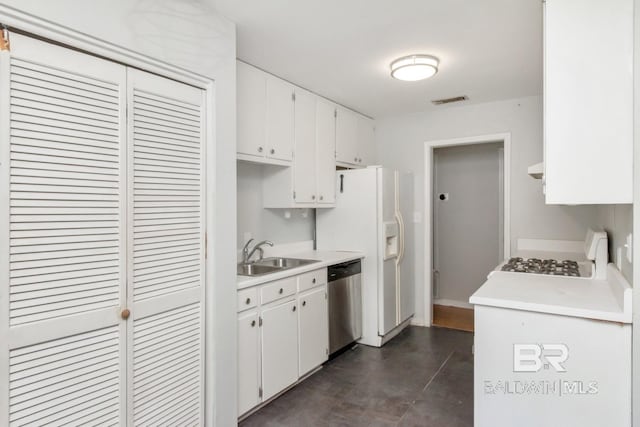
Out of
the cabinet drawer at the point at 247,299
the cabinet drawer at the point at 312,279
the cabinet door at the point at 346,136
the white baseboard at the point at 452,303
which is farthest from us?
the white baseboard at the point at 452,303

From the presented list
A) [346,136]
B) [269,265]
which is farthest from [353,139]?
[269,265]

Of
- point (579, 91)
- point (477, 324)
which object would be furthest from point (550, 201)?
point (477, 324)

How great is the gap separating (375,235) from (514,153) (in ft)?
5.55

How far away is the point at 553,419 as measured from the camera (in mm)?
1681

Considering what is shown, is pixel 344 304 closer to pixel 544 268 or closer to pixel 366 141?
pixel 544 268

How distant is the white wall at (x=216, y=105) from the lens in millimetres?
1757

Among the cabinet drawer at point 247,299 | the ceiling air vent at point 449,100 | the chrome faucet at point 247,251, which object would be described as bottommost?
the cabinet drawer at point 247,299

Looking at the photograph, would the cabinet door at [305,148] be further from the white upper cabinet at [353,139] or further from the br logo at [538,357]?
the br logo at [538,357]

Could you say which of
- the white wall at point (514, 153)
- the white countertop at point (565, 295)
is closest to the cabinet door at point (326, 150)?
the white wall at point (514, 153)

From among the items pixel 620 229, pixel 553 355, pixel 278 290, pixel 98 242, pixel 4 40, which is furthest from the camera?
pixel 278 290

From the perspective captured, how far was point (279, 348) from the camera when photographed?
102 inches

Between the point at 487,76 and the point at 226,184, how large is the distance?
2.40m

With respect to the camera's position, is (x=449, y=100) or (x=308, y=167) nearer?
(x=308, y=167)

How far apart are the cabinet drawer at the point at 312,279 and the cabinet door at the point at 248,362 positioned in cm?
52
